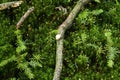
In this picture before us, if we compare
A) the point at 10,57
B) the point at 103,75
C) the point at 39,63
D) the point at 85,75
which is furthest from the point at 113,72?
the point at 10,57

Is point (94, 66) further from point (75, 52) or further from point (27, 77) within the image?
point (27, 77)

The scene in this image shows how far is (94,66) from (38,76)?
3.52 feet

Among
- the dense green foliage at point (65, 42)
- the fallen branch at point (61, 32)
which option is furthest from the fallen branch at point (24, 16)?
the fallen branch at point (61, 32)

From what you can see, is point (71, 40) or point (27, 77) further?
point (71, 40)

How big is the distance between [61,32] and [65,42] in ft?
0.80

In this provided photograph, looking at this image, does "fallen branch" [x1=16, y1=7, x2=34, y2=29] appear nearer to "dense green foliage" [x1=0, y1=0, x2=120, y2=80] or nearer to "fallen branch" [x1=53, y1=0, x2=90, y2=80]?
"dense green foliage" [x1=0, y1=0, x2=120, y2=80]

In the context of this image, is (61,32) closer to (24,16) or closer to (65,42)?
(65,42)

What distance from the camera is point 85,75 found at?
5.32 metres

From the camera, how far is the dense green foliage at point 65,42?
536 cm

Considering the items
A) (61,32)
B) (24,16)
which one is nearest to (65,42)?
(61,32)

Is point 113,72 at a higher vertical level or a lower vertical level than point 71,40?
lower

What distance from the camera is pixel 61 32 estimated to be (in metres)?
5.62

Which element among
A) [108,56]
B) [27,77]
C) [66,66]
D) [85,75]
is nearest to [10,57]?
[27,77]

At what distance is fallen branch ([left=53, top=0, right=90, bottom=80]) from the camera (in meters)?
5.08
